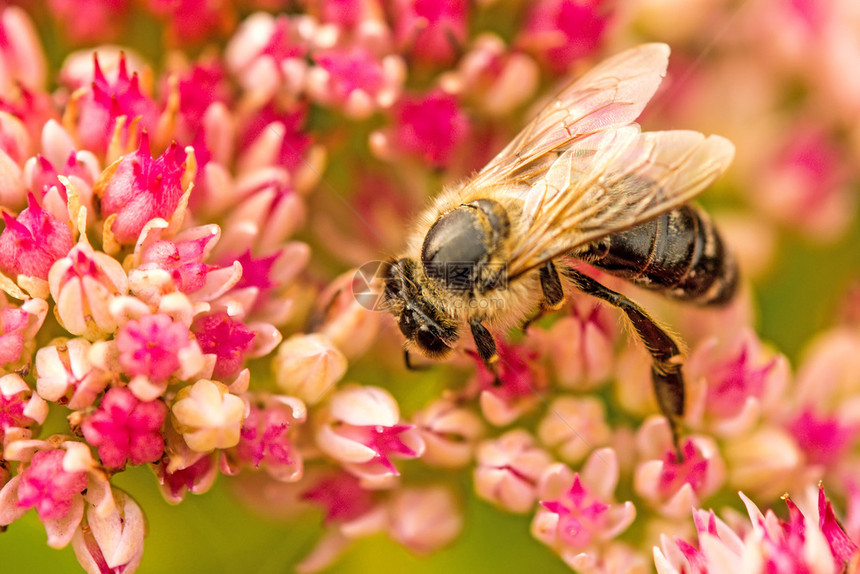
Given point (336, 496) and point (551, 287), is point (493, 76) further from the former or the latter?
point (336, 496)

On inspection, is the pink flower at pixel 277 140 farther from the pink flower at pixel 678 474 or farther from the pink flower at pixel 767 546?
the pink flower at pixel 767 546

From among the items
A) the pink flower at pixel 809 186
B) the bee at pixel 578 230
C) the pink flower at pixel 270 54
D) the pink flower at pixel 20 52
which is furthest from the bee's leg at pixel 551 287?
the pink flower at pixel 20 52

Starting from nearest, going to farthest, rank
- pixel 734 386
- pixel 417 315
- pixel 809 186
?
pixel 417 315
pixel 734 386
pixel 809 186

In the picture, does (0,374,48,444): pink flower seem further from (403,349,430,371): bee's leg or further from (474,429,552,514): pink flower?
(474,429,552,514): pink flower

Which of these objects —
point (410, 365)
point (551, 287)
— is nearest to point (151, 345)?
point (410, 365)

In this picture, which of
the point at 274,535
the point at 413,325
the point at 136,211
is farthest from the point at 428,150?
the point at 274,535

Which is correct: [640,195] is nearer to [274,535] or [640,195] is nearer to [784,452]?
[784,452]

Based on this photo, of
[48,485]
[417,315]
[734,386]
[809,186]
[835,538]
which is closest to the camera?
[48,485]

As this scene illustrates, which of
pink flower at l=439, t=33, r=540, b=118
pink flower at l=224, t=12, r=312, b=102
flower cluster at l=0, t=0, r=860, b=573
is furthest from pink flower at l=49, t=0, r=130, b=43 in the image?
pink flower at l=439, t=33, r=540, b=118
